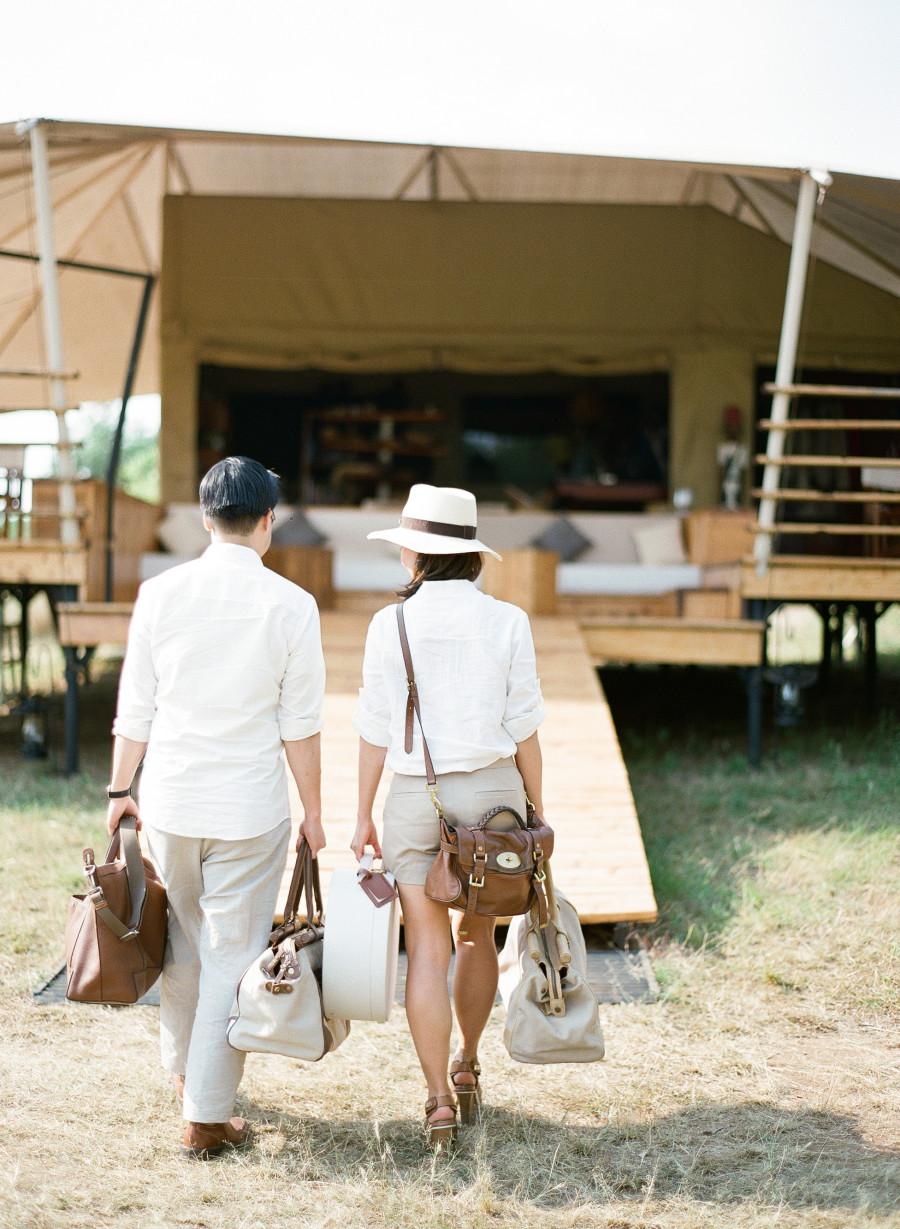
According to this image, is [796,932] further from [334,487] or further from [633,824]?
[334,487]

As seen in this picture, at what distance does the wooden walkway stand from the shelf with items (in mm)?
4494

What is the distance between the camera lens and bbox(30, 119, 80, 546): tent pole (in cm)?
575

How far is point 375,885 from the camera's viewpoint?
2.48 metres

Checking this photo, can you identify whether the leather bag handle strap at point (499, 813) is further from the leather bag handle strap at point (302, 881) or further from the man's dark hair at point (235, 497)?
the man's dark hair at point (235, 497)

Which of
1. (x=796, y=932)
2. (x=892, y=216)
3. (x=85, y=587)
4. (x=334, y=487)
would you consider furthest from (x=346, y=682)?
(x=334, y=487)

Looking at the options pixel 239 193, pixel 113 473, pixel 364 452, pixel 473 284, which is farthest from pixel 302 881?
pixel 239 193

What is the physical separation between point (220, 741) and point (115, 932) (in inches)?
18.5

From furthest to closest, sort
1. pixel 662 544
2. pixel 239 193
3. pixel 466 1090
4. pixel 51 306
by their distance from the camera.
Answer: pixel 239 193
pixel 662 544
pixel 51 306
pixel 466 1090

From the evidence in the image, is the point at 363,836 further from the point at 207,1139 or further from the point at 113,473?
the point at 113,473

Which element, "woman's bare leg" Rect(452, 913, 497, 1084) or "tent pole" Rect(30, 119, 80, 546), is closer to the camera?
"woman's bare leg" Rect(452, 913, 497, 1084)

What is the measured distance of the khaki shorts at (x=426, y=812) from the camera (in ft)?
8.29

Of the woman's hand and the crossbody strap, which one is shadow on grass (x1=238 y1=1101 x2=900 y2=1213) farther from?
the crossbody strap

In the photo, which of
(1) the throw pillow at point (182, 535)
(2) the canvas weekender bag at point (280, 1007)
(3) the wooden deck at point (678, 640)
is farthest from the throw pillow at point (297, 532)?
(2) the canvas weekender bag at point (280, 1007)

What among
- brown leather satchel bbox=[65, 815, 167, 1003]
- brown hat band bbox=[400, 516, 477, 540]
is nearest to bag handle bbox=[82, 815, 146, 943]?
brown leather satchel bbox=[65, 815, 167, 1003]
